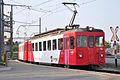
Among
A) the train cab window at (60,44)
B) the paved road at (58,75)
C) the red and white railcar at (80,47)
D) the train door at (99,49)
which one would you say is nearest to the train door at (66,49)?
the red and white railcar at (80,47)

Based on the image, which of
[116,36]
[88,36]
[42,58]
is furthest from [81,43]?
[42,58]

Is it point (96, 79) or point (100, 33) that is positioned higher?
point (100, 33)

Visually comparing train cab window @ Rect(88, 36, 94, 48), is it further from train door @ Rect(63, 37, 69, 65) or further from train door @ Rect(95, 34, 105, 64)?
train door @ Rect(63, 37, 69, 65)

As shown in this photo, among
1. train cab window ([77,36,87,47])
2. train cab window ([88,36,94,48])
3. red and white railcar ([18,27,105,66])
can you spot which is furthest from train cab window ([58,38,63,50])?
train cab window ([88,36,94,48])

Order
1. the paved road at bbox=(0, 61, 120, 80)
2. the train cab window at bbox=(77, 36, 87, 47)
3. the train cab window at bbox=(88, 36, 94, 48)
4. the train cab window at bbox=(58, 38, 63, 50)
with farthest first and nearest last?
the train cab window at bbox=(58, 38, 63, 50) < the train cab window at bbox=(88, 36, 94, 48) < the train cab window at bbox=(77, 36, 87, 47) < the paved road at bbox=(0, 61, 120, 80)

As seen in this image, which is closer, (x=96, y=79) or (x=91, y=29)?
(x=96, y=79)

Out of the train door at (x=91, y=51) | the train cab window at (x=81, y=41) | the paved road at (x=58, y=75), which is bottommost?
the paved road at (x=58, y=75)

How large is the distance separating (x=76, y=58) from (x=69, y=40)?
1626 mm

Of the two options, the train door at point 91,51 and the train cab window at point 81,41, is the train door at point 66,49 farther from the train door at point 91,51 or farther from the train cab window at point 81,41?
the train door at point 91,51

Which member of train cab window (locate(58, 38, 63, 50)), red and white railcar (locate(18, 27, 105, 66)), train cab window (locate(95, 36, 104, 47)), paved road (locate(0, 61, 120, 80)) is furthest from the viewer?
train cab window (locate(58, 38, 63, 50))

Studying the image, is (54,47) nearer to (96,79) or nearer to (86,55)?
(86,55)

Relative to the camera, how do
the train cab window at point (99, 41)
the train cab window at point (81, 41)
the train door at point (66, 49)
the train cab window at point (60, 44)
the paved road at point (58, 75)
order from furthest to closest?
the train cab window at point (60, 44) → the train door at point (66, 49) → the train cab window at point (99, 41) → the train cab window at point (81, 41) → the paved road at point (58, 75)

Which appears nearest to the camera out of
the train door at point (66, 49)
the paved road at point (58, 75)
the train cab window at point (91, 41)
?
the paved road at point (58, 75)

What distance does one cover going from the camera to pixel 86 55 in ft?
88.6
